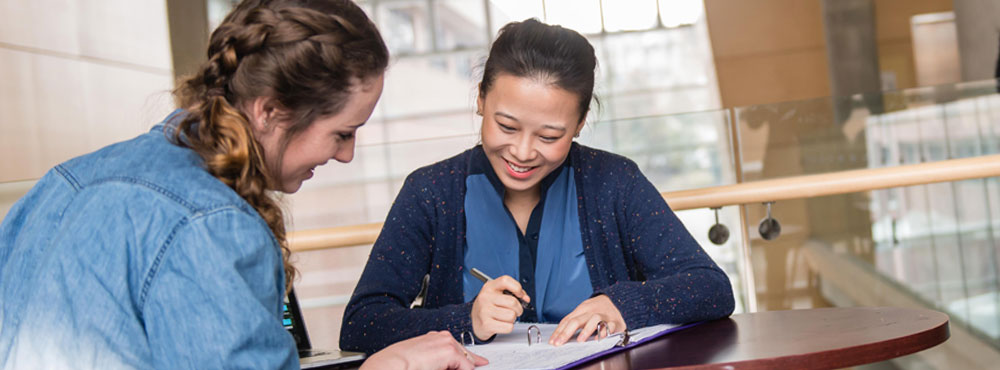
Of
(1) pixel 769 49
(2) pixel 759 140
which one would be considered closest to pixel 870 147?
(2) pixel 759 140

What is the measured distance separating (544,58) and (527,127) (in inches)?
5.2

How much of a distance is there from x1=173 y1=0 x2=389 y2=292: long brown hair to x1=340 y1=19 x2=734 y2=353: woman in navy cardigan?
0.56 m

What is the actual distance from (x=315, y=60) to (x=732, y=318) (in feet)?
2.61

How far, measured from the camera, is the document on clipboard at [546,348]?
3.32 ft

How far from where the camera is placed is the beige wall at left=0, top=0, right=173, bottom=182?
375 centimetres

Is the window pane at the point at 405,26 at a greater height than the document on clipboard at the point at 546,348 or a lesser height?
greater

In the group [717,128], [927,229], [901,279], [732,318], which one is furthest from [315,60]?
[901,279]

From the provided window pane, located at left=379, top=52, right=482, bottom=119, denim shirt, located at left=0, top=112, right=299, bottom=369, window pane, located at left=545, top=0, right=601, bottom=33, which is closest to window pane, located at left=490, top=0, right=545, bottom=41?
window pane, located at left=545, top=0, right=601, bottom=33

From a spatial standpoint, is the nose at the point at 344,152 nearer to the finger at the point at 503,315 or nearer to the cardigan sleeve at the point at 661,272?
the finger at the point at 503,315

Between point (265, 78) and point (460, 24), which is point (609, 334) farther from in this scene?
point (460, 24)

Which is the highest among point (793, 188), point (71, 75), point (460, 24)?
point (460, 24)

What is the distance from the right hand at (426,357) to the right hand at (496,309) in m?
0.15

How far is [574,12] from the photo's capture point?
782cm

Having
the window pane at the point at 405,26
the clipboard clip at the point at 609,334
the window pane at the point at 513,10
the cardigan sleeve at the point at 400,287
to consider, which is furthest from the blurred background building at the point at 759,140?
the window pane at the point at 405,26
